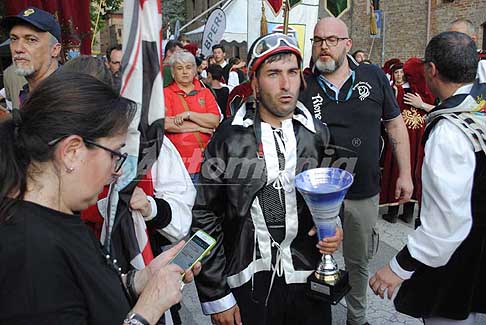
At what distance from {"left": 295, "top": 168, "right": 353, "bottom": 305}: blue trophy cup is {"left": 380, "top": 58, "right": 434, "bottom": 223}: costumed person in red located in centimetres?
398

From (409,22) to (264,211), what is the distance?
16004 millimetres

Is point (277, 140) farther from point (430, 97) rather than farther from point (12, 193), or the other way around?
point (430, 97)

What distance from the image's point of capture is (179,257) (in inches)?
65.6

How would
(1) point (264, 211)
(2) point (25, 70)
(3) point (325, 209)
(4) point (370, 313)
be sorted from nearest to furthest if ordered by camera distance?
(3) point (325, 209)
(1) point (264, 211)
(2) point (25, 70)
(4) point (370, 313)

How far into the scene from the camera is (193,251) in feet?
5.53

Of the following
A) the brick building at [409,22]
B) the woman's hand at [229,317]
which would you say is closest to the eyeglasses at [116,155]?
the woman's hand at [229,317]

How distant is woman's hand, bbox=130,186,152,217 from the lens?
1.98m

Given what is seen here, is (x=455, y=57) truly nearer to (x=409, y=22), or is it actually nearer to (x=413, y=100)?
(x=413, y=100)

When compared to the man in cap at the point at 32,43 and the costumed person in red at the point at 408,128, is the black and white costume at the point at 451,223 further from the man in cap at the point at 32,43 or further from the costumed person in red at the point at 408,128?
the costumed person in red at the point at 408,128

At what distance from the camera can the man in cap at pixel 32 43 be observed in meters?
2.76

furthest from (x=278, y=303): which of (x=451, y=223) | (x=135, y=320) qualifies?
(x=135, y=320)

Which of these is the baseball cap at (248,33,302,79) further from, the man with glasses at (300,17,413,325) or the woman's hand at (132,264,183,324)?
the woman's hand at (132,264,183,324)

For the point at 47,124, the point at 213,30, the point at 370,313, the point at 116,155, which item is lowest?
the point at 370,313

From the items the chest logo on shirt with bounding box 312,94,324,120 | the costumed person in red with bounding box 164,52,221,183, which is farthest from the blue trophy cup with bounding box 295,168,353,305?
the costumed person in red with bounding box 164,52,221,183
